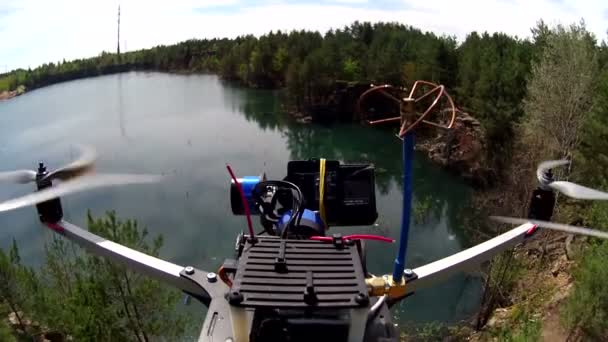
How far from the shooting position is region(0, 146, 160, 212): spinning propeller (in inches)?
94.1

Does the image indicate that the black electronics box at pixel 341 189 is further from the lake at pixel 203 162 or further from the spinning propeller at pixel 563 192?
the lake at pixel 203 162

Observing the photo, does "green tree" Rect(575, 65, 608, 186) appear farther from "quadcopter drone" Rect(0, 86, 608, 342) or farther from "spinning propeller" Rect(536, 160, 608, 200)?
"quadcopter drone" Rect(0, 86, 608, 342)

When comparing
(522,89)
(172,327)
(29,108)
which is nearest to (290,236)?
(172,327)

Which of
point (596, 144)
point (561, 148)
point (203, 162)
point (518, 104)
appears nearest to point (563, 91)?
point (561, 148)

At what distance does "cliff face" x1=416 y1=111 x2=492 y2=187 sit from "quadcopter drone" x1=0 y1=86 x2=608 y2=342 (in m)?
17.4

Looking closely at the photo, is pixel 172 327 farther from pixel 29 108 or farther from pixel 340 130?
pixel 29 108

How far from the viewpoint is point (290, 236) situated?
236 cm

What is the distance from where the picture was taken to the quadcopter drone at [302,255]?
1.73 meters

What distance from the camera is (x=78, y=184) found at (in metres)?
2.52

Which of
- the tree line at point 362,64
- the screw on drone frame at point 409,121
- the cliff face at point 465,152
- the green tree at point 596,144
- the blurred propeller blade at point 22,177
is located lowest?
the cliff face at point 465,152

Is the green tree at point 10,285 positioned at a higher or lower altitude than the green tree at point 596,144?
lower

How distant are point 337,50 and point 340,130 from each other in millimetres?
8183

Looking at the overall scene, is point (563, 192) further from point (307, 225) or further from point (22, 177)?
point (22, 177)

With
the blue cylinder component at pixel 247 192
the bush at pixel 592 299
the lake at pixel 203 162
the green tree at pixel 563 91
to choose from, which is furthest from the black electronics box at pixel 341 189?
the green tree at pixel 563 91
